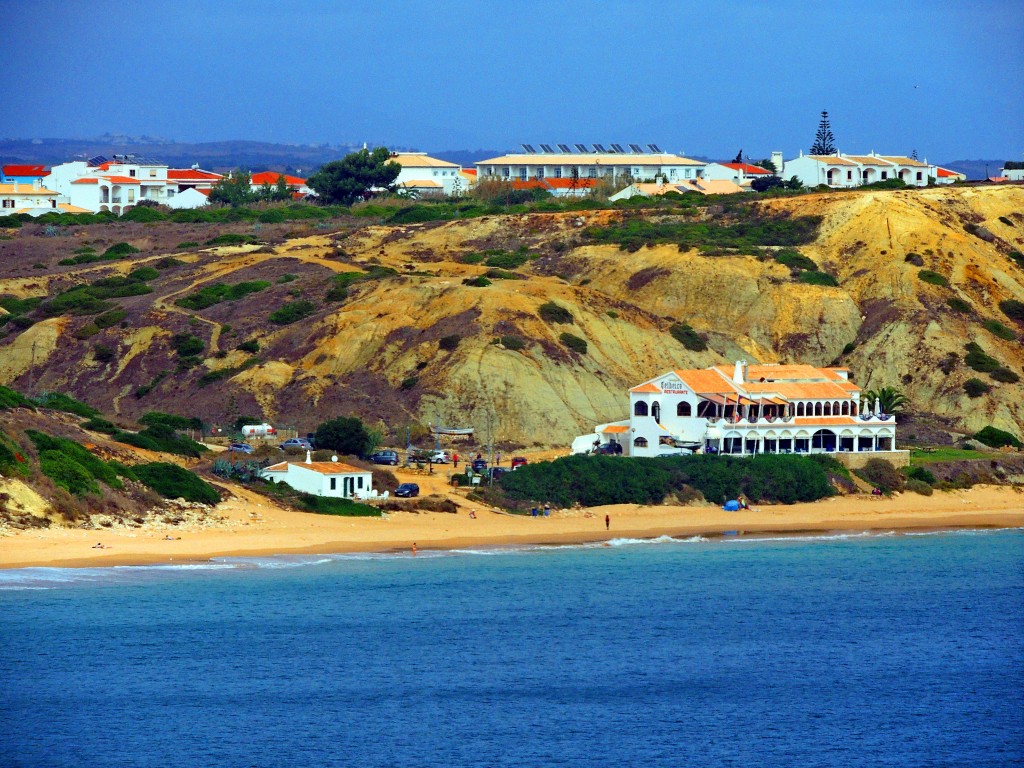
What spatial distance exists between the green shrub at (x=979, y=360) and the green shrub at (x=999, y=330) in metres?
2.57

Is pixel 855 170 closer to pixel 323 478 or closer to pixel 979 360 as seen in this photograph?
pixel 979 360

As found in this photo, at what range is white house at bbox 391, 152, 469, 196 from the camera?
144 m

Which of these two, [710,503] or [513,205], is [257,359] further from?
[513,205]

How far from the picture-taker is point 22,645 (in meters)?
43.0

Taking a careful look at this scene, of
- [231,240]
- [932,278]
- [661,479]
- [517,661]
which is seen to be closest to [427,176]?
[231,240]

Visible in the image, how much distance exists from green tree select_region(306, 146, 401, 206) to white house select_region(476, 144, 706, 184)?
8.14 m

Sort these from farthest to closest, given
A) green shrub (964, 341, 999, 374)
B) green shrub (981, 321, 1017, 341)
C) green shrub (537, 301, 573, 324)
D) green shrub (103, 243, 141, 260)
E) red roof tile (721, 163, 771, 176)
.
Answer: red roof tile (721, 163, 771, 176)
green shrub (103, 243, 141, 260)
green shrub (981, 321, 1017, 341)
green shrub (537, 301, 573, 324)
green shrub (964, 341, 999, 374)

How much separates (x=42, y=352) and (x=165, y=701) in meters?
54.6

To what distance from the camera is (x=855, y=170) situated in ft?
408

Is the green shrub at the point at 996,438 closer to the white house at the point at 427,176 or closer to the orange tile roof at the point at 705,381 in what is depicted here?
the orange tile roof at the point at 705,381

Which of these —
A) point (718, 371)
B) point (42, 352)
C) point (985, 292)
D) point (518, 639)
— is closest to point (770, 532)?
point (718, 371)

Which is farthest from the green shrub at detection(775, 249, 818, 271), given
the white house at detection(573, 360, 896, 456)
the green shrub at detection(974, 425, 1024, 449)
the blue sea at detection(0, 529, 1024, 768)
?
the blue sea at detection(0, 529, 1024, 768)

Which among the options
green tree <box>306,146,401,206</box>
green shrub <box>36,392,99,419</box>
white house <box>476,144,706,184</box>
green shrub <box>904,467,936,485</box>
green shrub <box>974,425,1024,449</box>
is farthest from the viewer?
white house <box>476,144,706,184</box>

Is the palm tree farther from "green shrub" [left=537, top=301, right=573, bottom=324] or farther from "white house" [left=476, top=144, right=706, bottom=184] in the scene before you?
"white house" [left=476, top=144, right=706, bottom=184]
